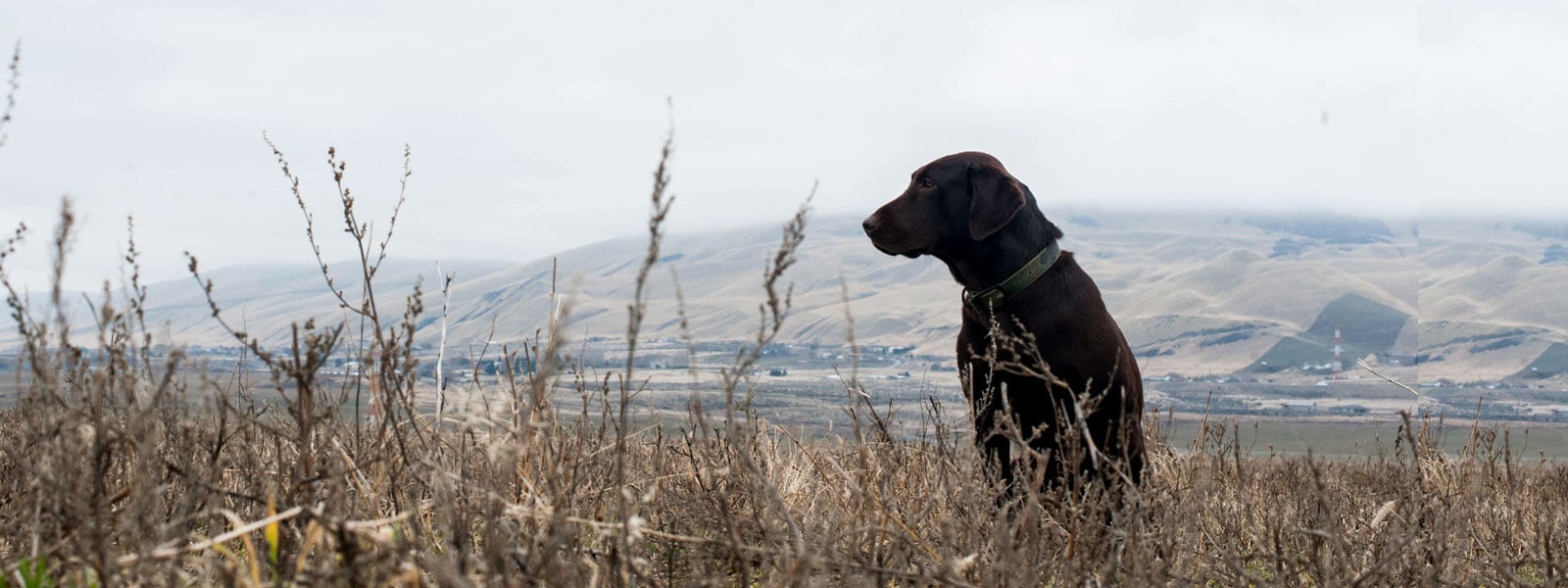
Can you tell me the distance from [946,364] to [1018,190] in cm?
14373

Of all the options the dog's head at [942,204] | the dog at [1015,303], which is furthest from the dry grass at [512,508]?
the dog's head at [942,204]

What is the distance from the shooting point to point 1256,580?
2.56 meters

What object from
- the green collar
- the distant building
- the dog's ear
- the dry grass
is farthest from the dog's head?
the distant building

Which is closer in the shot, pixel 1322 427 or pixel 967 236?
pixel 967 236

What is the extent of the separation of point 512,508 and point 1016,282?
8.13ft

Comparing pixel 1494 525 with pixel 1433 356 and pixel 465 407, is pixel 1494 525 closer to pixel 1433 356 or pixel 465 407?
pixel 465 407

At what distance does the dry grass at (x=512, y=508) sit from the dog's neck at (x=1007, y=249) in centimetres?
65

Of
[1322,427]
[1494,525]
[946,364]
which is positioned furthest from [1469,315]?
[1494,525]

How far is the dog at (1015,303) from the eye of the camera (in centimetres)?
430

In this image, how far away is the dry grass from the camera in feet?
6.87

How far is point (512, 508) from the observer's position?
2.42 m

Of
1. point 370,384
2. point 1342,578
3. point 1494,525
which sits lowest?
point 1494,525

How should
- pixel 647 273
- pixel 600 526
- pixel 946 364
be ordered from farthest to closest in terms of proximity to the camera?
pixel 946 364, pixel 600 526, pixel 647 273

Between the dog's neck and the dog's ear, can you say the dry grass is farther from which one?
the dog's ear
